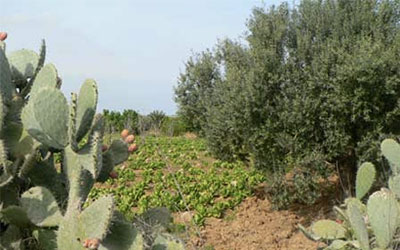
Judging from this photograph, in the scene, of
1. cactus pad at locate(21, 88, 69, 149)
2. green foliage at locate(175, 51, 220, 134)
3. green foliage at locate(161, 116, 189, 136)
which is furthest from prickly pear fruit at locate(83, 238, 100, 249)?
green foliage at locate(161, 116, 189, 136)

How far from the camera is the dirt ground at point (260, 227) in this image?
974 centimetres

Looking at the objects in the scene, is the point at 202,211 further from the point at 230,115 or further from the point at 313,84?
the point at 313,84

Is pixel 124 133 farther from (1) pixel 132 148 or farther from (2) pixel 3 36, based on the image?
(2) pixel 3 36

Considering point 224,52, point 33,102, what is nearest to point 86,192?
point 33,102

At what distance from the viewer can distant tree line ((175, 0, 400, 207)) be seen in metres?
10.3

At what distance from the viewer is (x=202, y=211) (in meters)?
10.8

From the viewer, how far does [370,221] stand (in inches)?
97.7

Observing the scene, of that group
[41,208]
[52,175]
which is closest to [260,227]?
[52,175]

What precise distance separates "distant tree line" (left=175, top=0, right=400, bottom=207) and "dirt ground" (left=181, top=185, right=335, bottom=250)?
48 cm

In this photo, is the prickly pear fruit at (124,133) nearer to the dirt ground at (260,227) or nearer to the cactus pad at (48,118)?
the cactus pad at (48,118)

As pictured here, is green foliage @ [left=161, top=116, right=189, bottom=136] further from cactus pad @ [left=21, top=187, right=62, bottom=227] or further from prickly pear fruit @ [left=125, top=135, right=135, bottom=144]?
cactus pad @ [left=21, top=187, right=62, bottom=227]

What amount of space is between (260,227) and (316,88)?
2493mm

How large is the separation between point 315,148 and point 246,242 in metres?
2.01

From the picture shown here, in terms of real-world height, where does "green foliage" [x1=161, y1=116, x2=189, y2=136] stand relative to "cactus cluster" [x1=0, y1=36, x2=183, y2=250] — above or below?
above
